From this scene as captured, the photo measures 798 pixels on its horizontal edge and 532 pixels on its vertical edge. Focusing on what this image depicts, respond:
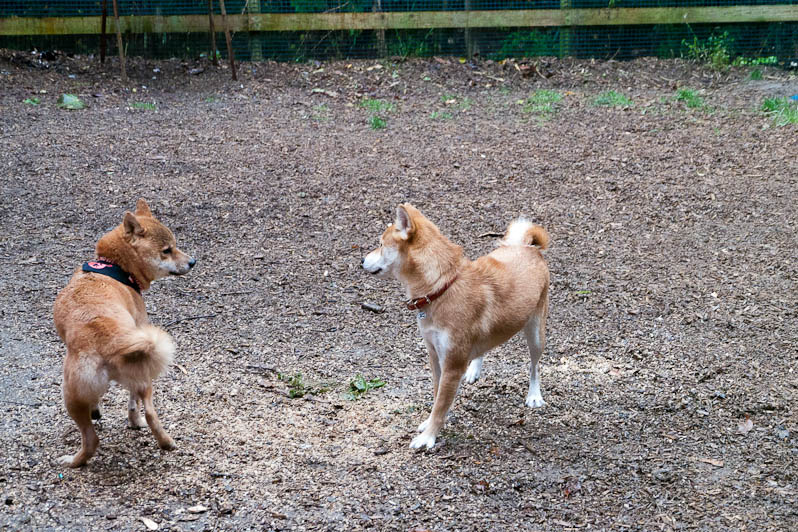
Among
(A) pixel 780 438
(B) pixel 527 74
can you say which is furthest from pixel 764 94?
(A) pixel 780 438

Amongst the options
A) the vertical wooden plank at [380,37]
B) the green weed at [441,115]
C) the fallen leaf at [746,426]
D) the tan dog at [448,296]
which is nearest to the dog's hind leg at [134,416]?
the tan dog at [448,296]

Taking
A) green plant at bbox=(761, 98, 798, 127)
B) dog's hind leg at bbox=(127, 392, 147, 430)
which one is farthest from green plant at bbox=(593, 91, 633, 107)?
dog's hind leg at bbox=(127, 392, 147, 430)

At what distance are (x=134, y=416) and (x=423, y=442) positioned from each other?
155cm

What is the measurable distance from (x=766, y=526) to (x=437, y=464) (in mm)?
1504

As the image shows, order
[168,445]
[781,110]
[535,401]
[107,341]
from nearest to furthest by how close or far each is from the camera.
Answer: [107,341] < [168,445] < [535,401] < [781,110]

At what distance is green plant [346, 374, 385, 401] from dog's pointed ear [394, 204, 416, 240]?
1.08 meters

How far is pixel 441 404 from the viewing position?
12.7 ft

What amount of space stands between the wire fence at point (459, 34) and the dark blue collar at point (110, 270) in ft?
24.7

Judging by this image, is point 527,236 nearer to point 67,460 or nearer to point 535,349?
point 535,349

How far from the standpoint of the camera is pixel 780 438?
3820 mm

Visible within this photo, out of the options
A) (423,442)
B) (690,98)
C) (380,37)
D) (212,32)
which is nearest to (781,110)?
(690,98)

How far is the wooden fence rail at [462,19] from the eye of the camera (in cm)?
1074

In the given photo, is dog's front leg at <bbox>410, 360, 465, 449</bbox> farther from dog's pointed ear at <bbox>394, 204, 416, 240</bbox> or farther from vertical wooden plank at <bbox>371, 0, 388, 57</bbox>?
vertical wooden plank at <bbox>371, 0, 388, 57</bbox>

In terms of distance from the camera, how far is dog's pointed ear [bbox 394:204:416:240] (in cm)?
387
